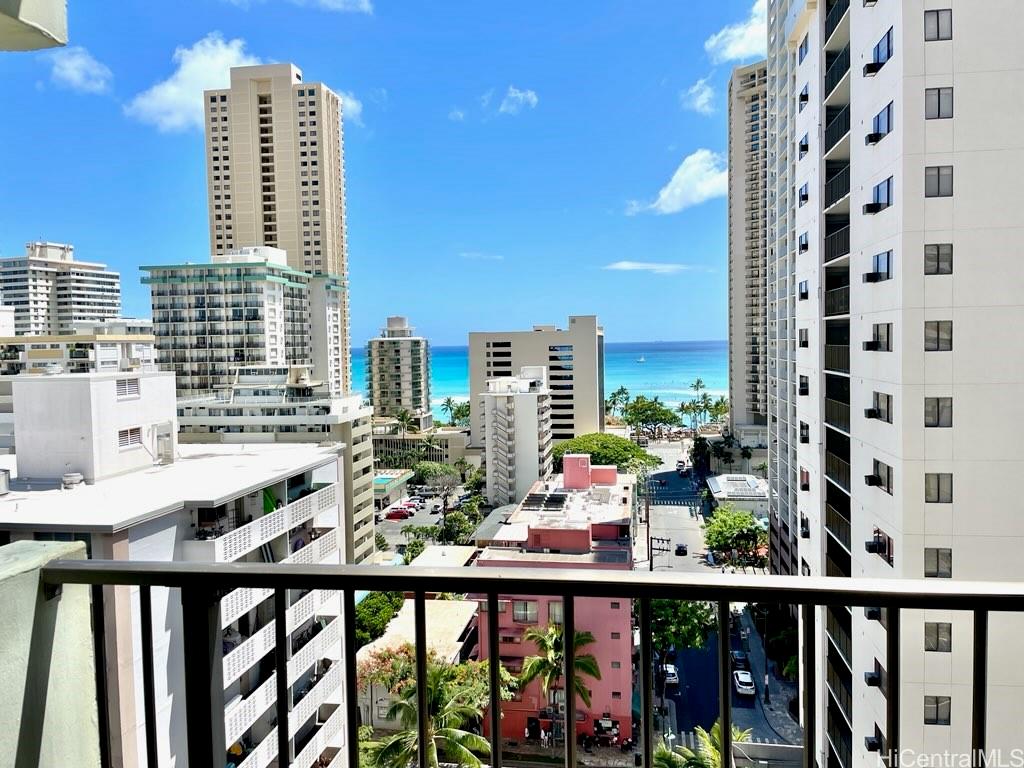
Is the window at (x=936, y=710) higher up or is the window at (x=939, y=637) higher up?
the window at (x=939, y=637)

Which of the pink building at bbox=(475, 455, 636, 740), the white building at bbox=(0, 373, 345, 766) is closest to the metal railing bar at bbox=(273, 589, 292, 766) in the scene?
the white building at bbox=(0, 373, 345, 766)

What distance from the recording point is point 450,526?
24969mm

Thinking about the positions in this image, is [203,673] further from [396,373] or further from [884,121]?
[396,373]

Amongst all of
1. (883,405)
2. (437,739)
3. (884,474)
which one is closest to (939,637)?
(884,474)

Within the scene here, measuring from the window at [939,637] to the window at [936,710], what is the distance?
16.6 inches

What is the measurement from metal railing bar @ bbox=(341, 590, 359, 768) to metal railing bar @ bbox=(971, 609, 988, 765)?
0.97 m

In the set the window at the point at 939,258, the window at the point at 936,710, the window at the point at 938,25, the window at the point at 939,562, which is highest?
the window at the point at 938,25

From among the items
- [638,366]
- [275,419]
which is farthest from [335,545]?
[638,366]

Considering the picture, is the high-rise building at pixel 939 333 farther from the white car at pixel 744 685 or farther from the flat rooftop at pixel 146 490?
the white car at pixel 744 685

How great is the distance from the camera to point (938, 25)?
225 inches

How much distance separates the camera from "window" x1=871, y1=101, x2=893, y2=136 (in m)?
6.14

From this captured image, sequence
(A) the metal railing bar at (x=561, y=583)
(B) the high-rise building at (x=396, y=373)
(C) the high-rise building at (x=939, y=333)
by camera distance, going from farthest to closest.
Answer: (B) the high-rise building at (x=396, y=373), (C) the high-rise building at (x=939, y=333), (A) the metal railing bar at (x=561, y=583)

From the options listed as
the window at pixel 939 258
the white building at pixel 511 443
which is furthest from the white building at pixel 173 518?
the white building at pixel 511 443

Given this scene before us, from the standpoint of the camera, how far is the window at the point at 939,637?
5.80 m
